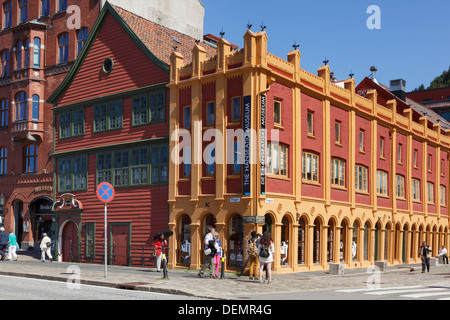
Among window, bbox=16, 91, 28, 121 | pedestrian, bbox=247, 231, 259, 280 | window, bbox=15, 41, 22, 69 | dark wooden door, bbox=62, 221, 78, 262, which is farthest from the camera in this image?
window, bbox=15, 41, 22, 69

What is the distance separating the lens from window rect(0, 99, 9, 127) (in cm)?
4262

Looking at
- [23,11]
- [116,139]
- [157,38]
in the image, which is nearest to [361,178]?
[157,38]

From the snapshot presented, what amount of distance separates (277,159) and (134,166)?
8.09 m

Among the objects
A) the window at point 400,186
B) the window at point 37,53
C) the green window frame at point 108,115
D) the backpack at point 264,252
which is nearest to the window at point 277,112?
the backpack at point 264,252

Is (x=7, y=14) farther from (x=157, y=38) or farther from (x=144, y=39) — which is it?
(x=144, y=39)

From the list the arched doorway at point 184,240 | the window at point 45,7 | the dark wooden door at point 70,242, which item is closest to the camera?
the arched doorway at point 184,240

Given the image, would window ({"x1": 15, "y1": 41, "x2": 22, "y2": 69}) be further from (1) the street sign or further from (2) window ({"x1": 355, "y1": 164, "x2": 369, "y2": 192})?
(1) the street sign

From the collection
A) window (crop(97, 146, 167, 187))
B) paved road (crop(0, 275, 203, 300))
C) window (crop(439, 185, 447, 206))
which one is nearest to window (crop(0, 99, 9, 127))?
window (crop(97, 146, 167, 187))

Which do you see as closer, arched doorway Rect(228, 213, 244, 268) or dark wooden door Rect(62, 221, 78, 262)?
arched doorway Rect(228, 213, 244, 268)

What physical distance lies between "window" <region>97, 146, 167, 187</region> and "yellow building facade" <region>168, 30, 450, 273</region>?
1165mm

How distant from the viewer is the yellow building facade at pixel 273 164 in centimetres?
2600

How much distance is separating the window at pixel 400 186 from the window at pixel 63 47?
23.9 meters

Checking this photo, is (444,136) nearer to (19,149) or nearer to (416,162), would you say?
(416,162)

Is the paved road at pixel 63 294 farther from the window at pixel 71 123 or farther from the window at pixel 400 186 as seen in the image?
the window at pixel 400 186
